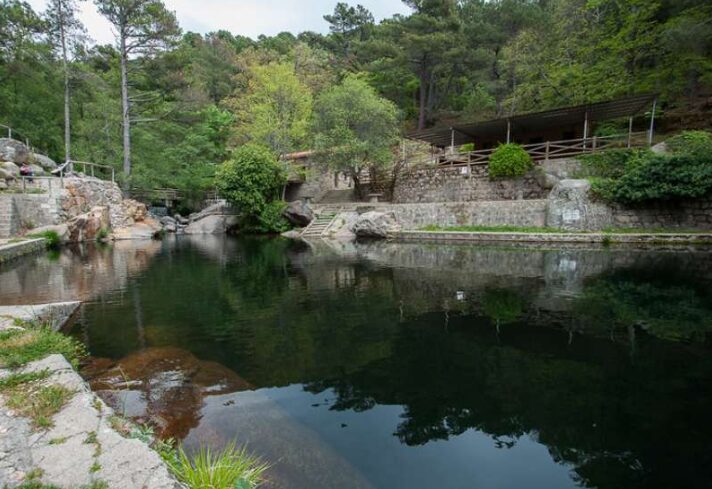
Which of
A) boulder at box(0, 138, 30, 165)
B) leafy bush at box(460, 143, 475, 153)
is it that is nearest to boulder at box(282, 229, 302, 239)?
leafy bush at box(460, 143, 475, 153)

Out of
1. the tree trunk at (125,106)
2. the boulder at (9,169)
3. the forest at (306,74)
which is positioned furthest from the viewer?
the tree trunk at (125,106)

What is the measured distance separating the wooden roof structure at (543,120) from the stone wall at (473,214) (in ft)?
17.0

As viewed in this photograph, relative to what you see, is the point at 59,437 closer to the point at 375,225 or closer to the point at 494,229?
the point at 494,229

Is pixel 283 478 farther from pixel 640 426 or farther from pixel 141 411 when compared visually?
pixel 640 426

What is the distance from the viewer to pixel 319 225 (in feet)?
83.8

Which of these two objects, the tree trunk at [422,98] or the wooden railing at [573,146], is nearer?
the wooden railing at [573,146]

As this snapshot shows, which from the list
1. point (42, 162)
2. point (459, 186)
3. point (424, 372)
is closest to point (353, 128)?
point (459, 186)

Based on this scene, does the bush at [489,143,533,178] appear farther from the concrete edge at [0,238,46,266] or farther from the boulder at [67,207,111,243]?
the boulder at [67,207,111,243]

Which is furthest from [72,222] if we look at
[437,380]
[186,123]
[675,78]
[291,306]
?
[675,78]

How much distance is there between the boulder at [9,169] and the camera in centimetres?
2012

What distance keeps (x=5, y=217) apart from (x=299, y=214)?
50.8 feet

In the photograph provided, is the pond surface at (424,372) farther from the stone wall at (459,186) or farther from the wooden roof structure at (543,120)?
the wooden roof structure at (543,120)

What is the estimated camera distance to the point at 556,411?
401 centimetres

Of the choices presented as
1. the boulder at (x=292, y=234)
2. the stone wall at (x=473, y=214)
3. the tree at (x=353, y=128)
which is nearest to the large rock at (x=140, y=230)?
the boulder at (x=292, y=234)
